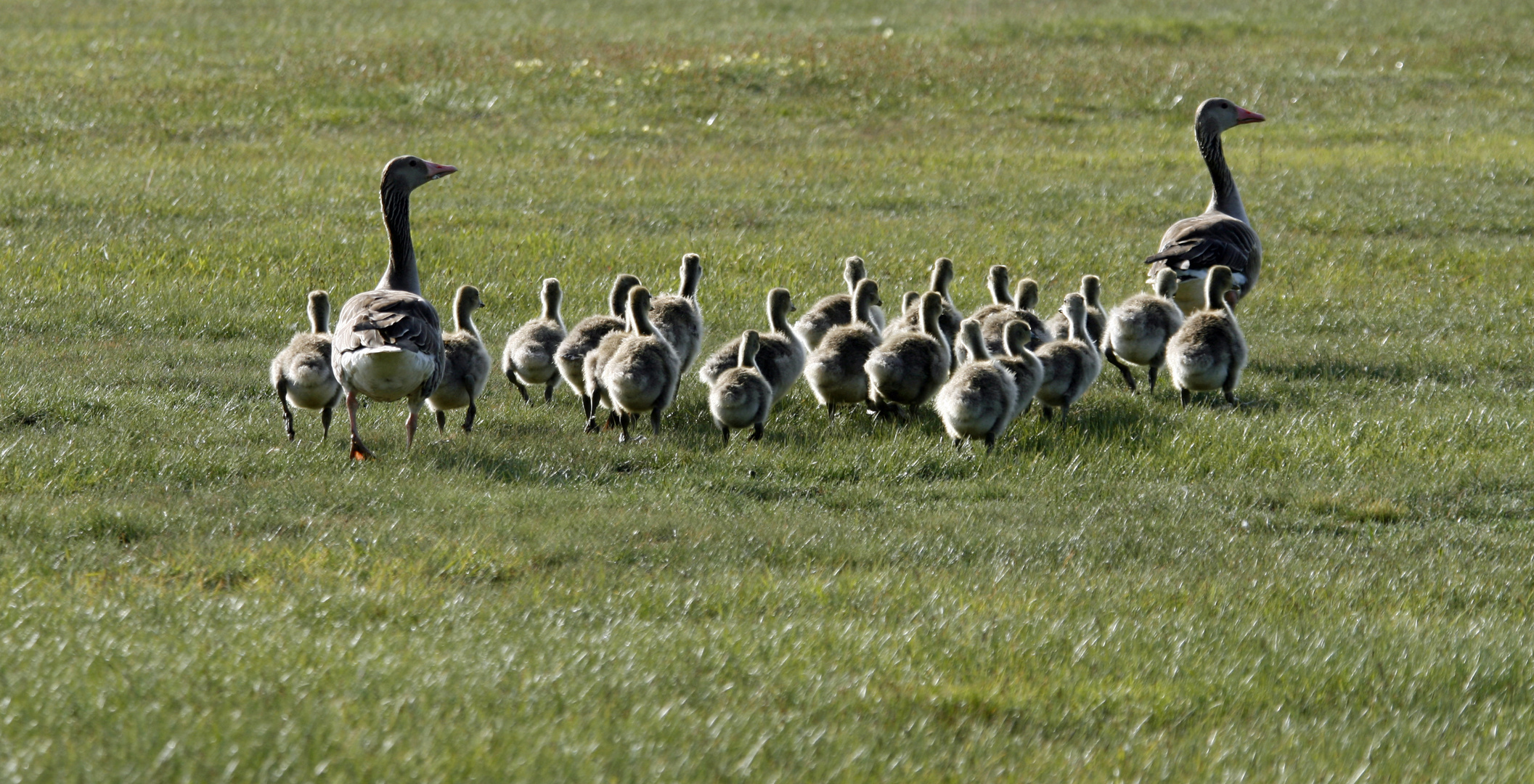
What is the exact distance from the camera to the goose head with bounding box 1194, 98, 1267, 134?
55.6ft

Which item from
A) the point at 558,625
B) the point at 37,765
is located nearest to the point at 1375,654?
the point at 558,625

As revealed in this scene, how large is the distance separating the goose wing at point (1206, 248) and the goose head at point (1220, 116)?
9.57ft

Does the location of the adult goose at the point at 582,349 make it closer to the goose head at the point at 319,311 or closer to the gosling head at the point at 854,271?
the goose head at the point at 319,311

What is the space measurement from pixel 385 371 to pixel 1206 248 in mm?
7677

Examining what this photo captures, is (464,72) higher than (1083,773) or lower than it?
higher

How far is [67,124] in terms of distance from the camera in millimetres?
24750

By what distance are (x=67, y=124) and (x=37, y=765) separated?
75.7 feet

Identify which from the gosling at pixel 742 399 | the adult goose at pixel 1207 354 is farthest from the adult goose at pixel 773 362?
the adult goose at pixel 1207 354

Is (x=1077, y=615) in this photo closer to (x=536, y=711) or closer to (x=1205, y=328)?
(x=536, y=711)

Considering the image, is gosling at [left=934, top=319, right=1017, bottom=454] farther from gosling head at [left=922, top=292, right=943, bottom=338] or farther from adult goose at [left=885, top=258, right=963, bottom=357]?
adult goose at [left=885, top=258, right=963, bottom=357]

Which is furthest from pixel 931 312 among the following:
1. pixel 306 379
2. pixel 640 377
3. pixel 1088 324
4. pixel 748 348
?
pixel 306 379

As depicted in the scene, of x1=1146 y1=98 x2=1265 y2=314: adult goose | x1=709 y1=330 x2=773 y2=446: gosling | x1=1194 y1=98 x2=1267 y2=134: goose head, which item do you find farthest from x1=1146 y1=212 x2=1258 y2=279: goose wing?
x1=709 y1=330 x2=773 y2=446: gosling

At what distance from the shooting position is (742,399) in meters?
9.80

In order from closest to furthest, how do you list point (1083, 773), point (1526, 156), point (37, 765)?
point (37, 765) < point (1083, 773) < point (1526, 156)
